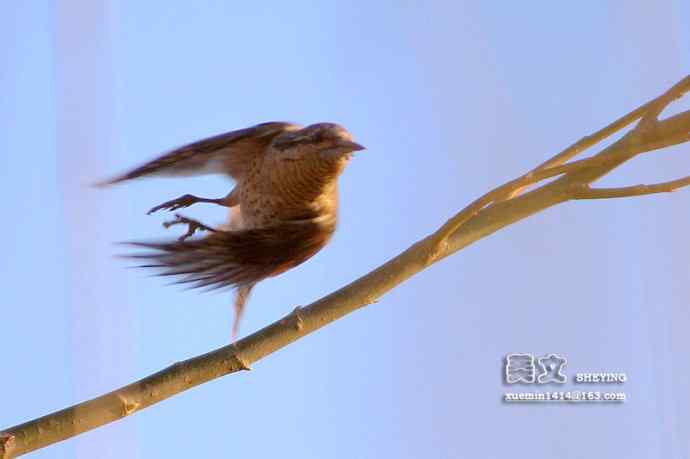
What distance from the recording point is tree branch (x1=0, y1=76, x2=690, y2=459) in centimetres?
106

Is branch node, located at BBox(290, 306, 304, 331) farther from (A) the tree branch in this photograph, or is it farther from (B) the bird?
(B) the bird

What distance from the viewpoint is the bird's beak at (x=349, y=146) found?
153 centimetres

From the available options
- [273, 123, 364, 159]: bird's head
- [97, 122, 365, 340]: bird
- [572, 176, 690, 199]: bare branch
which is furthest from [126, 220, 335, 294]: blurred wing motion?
[572, 176, 690, 199]: bare branch

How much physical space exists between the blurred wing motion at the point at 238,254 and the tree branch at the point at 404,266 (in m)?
0.18

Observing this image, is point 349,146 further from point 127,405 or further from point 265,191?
point 127,405

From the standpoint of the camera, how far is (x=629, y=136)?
1.10 meters

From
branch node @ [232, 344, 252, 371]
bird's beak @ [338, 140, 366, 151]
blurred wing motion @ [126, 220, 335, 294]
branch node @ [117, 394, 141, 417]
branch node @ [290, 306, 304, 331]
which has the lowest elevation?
branch node @ [117, 394, 141, 417]

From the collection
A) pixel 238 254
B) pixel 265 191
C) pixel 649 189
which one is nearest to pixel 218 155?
pixel 265 191

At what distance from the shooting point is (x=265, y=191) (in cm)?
164

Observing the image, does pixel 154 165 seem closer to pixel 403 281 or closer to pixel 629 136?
pixel 403 281

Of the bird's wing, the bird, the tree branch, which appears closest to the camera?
the tree branch

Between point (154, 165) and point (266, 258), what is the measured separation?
0.39m

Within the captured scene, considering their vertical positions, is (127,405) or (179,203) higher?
(179,203)

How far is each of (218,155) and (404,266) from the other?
714 millimetres
